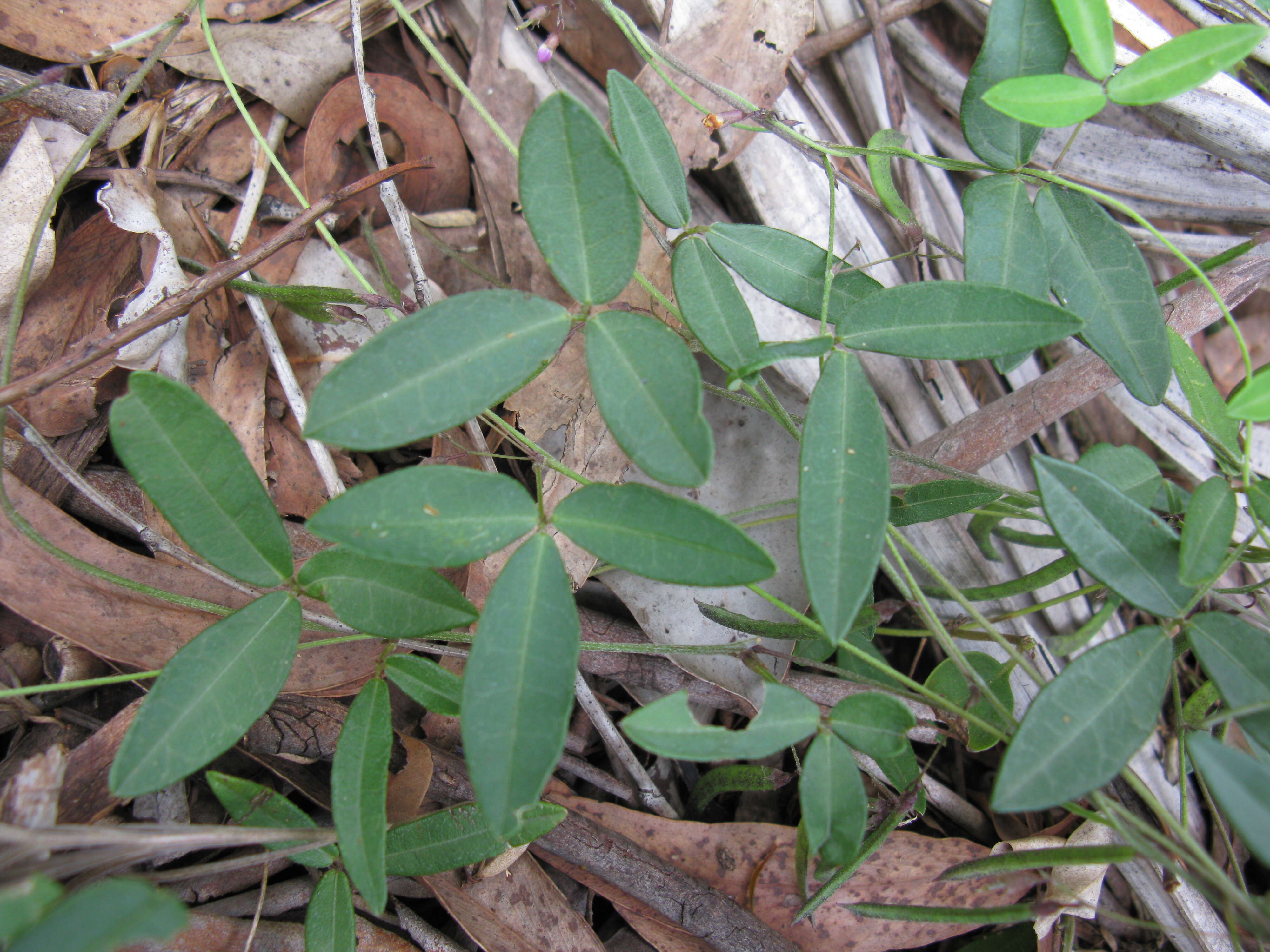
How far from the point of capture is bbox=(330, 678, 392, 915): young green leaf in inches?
40.3

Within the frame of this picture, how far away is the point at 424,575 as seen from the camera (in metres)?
1.10

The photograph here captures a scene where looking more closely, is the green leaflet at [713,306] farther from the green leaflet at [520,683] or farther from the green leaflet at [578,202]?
the green leaflet at [520,683]

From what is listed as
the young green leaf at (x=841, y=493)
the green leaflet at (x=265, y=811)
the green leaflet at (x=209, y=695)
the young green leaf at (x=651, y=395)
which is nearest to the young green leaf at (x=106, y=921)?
the green leaflet at (x=209, y=695)

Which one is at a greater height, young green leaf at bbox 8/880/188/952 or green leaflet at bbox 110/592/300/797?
green leaflet at bbox 110/592/300/797

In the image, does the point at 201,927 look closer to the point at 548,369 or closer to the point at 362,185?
the point at 548,369

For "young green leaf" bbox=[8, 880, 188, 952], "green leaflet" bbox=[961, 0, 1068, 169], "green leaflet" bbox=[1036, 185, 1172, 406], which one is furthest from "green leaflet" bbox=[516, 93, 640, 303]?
"young green leaf" bbox=[8, 880, 188, 952]

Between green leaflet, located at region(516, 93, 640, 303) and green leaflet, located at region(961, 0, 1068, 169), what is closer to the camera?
green leaflet, located at region(516, 93, 640, 303)

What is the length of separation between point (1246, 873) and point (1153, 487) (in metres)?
1.10

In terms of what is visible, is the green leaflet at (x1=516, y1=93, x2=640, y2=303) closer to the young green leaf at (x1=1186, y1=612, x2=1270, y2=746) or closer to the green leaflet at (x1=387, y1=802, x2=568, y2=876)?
the green leaflet at (x1=387, y1=802, x2=568, y2=876)

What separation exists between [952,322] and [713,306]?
361 mm

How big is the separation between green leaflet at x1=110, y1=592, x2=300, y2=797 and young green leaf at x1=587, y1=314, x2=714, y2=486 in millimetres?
590

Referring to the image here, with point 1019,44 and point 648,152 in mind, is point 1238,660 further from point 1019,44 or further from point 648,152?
point 648,152

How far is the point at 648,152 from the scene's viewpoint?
1.20 meters

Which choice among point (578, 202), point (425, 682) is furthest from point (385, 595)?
point (578, 202)
